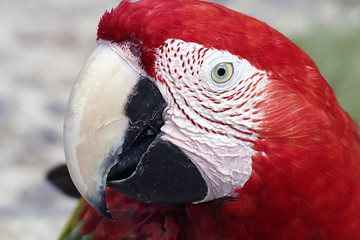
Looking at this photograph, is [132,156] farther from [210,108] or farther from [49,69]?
[49,69]

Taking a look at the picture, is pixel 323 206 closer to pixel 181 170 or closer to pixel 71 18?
pixel 181 170

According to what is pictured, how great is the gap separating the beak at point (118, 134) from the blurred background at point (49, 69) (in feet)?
4.69

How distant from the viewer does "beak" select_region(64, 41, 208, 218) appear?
3.38 ft

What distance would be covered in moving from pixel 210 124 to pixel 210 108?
4 cm

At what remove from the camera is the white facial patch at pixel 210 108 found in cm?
103

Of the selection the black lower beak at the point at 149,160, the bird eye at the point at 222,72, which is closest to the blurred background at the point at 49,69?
the black lower beak at the point at 149,160

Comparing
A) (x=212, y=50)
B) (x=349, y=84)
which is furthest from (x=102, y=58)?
(x=349, y=84)

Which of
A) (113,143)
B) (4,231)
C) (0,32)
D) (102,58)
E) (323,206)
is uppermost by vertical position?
(102,58)

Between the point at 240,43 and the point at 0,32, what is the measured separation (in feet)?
10.9

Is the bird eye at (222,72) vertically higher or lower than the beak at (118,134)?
higher

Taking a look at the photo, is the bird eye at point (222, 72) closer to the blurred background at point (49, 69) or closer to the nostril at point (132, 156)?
the nostril at point (132, 156)

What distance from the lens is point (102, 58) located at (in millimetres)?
1067

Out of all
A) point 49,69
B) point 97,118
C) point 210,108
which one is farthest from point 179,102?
point 49,69

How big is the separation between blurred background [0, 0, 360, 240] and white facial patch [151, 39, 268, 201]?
148 centimetres
